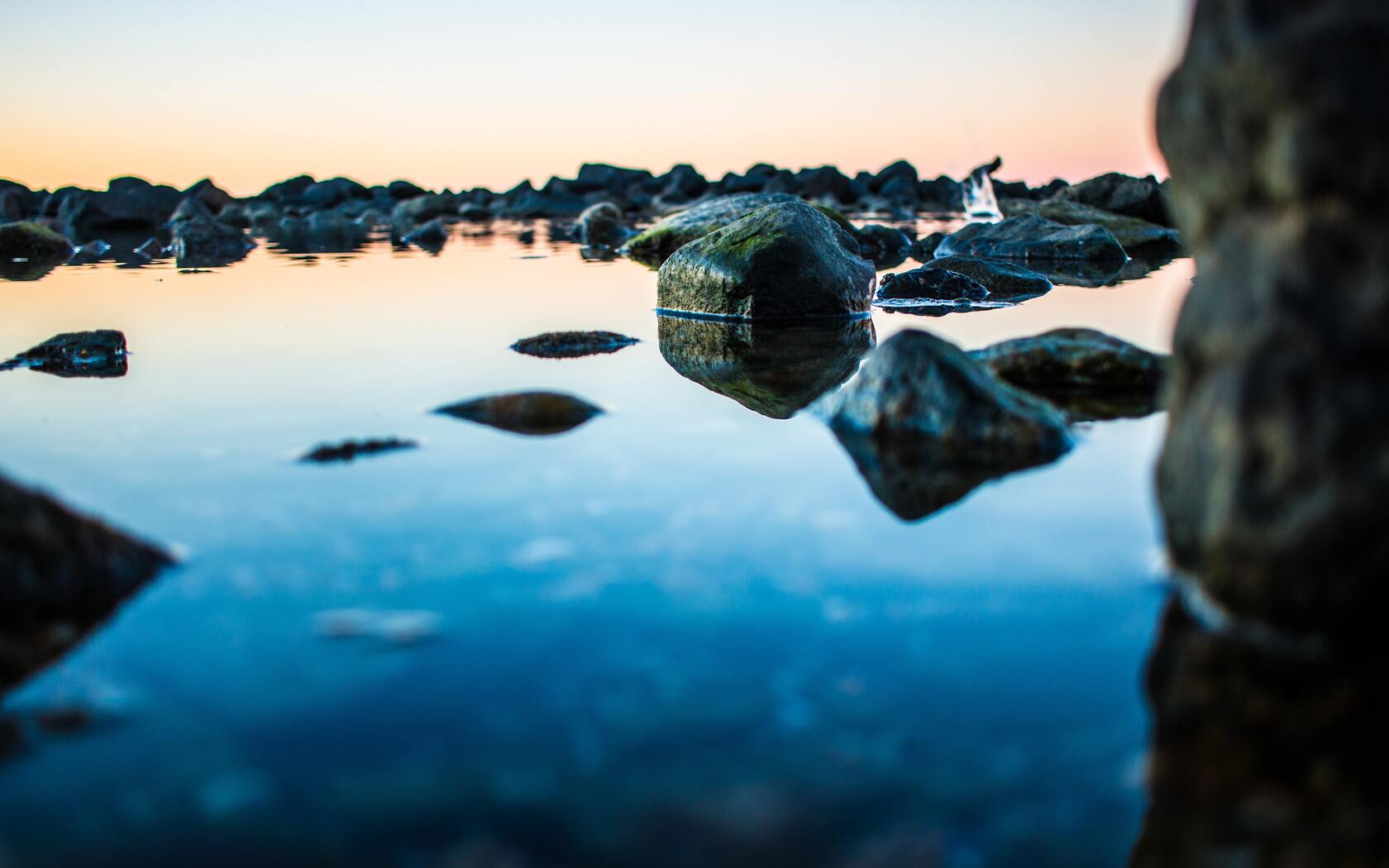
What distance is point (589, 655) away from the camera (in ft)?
6.66

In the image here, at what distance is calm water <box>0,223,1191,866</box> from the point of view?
5.00 feet

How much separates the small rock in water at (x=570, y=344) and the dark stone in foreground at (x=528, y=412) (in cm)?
149

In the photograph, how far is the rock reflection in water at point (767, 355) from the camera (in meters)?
4.44

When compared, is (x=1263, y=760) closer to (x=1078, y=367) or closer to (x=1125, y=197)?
(x=1078, y=367)

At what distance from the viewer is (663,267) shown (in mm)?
7281

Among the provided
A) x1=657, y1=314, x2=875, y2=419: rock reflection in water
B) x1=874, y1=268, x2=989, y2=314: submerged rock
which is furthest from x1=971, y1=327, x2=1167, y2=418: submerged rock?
x1=874, y1=268, x2=989, y2=314: submerged rock

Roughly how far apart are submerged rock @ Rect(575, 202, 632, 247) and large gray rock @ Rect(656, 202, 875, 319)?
31.8 ft

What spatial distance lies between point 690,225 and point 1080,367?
26.4 feet

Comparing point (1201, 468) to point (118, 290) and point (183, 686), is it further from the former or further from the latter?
point (118, 290)

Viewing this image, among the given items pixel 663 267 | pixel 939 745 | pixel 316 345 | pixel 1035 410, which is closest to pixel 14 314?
pixel 316 345

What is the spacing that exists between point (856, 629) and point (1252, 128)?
122 cm

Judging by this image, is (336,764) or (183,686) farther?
(183,686)

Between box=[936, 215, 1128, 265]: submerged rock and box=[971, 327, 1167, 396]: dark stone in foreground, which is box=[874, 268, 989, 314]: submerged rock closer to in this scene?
box=[971, 327, 1167, 396]: dark stone in foreground

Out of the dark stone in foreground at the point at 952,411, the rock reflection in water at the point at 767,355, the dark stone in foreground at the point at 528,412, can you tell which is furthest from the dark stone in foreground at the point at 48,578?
the rock reflection in water at the point at 767,355
